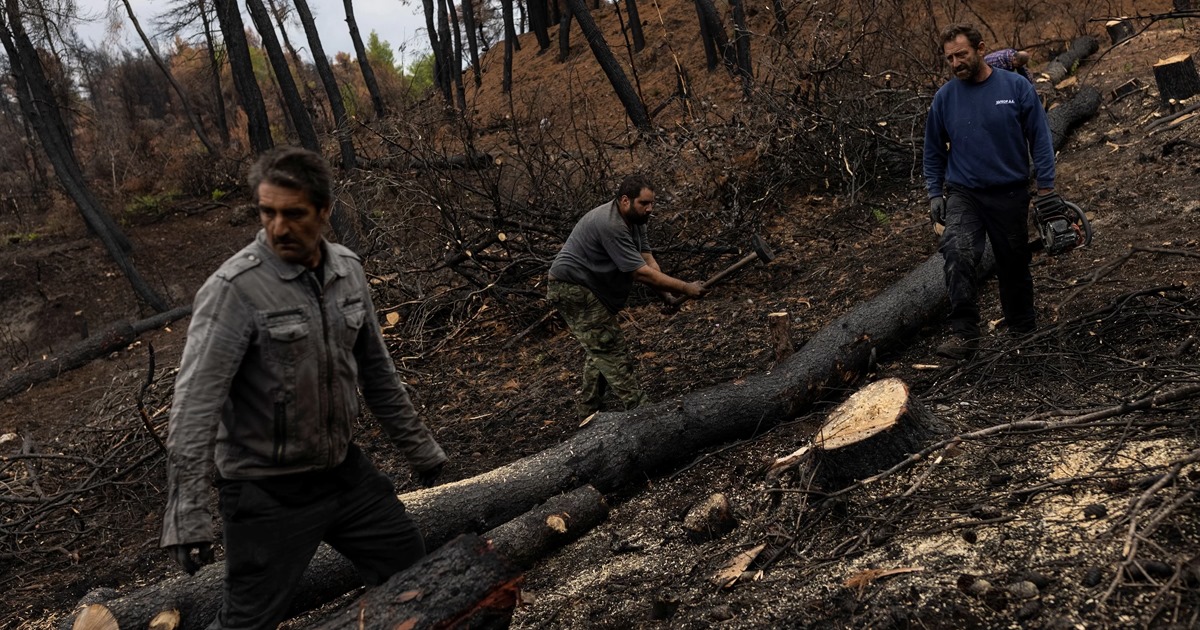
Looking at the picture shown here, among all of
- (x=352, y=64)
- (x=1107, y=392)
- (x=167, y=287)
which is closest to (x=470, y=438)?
(x=1107, y=392)

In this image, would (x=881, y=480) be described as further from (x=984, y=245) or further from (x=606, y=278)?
(x=606, y=278)

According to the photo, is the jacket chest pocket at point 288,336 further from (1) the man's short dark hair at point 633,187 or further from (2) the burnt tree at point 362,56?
(2) the burnt tree at point 362,56

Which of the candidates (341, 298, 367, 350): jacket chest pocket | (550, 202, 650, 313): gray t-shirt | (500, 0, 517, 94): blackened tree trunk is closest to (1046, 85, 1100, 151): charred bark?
(550, 202, 650, 313): gray t-shirt

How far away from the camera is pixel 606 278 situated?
556 cm

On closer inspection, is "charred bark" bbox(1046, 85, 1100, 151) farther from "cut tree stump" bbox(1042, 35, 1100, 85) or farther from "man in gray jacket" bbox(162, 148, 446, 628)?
"man in gray jacket" bbox(162, 148, 446, 628)

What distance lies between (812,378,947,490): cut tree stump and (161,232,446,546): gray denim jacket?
2.04 metres

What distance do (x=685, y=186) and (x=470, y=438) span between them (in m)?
4.31

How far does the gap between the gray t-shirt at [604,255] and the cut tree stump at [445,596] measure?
2587 mm

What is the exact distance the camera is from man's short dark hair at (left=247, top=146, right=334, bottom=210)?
2.65 m

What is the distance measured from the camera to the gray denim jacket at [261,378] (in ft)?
8.39

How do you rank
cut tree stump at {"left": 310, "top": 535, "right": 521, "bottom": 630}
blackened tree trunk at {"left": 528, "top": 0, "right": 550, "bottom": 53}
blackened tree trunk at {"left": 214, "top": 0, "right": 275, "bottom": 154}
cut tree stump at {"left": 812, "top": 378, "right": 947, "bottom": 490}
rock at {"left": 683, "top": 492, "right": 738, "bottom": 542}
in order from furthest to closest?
blackened tree trunk at {"left": 528, "top": 0, "right": 550, "bottom": 53} → blackened tree trunk at {"left": 214, "top": 0, "right": 275, "bottom": 154} → rock at {"left": 683, "top": 492, "right": 738, "bottom": 542} → cut tree stump at {"left": 812, "top": 378, "right": 947, "bottom": 490} → cut tree stump at {"left": 310, "top": 535, "right": 521, "bottom": 630}

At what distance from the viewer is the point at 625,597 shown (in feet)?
11.9

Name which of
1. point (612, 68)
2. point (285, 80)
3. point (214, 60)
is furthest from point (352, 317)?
point (214, 60)

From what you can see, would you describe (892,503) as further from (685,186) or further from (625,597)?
(685,186)
